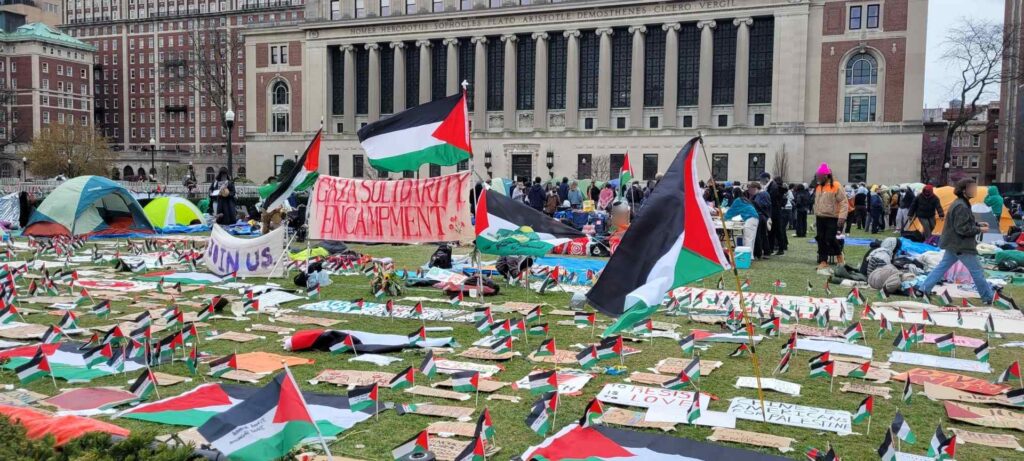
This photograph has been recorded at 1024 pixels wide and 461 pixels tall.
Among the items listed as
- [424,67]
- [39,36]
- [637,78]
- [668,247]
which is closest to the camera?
[668,247]

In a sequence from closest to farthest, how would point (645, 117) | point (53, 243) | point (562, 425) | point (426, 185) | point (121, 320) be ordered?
point (562, 425) → point (121, 320) → point (426, 185) → point (53, 243) → point (645, 117)

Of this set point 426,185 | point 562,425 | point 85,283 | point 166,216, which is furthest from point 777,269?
point 166,216

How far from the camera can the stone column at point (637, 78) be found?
65.4m

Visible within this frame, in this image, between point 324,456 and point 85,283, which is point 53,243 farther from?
point 324,456

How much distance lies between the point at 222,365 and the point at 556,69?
64.4 meters

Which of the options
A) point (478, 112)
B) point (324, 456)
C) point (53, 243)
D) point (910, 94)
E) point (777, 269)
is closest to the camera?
point (324, 456)

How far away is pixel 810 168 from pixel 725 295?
52940 mm

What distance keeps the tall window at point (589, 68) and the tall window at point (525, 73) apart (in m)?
4.45

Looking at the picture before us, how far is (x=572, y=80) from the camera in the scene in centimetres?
6775

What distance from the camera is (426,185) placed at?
12945mm

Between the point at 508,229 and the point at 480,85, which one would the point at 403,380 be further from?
the point at 480,85

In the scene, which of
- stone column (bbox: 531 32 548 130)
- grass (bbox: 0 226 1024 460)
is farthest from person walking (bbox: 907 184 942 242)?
stone column (bbox: 531 32 548 130)

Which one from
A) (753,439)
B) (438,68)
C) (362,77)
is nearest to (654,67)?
(438,68)

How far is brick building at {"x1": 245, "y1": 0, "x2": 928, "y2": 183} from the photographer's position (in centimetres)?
6034
